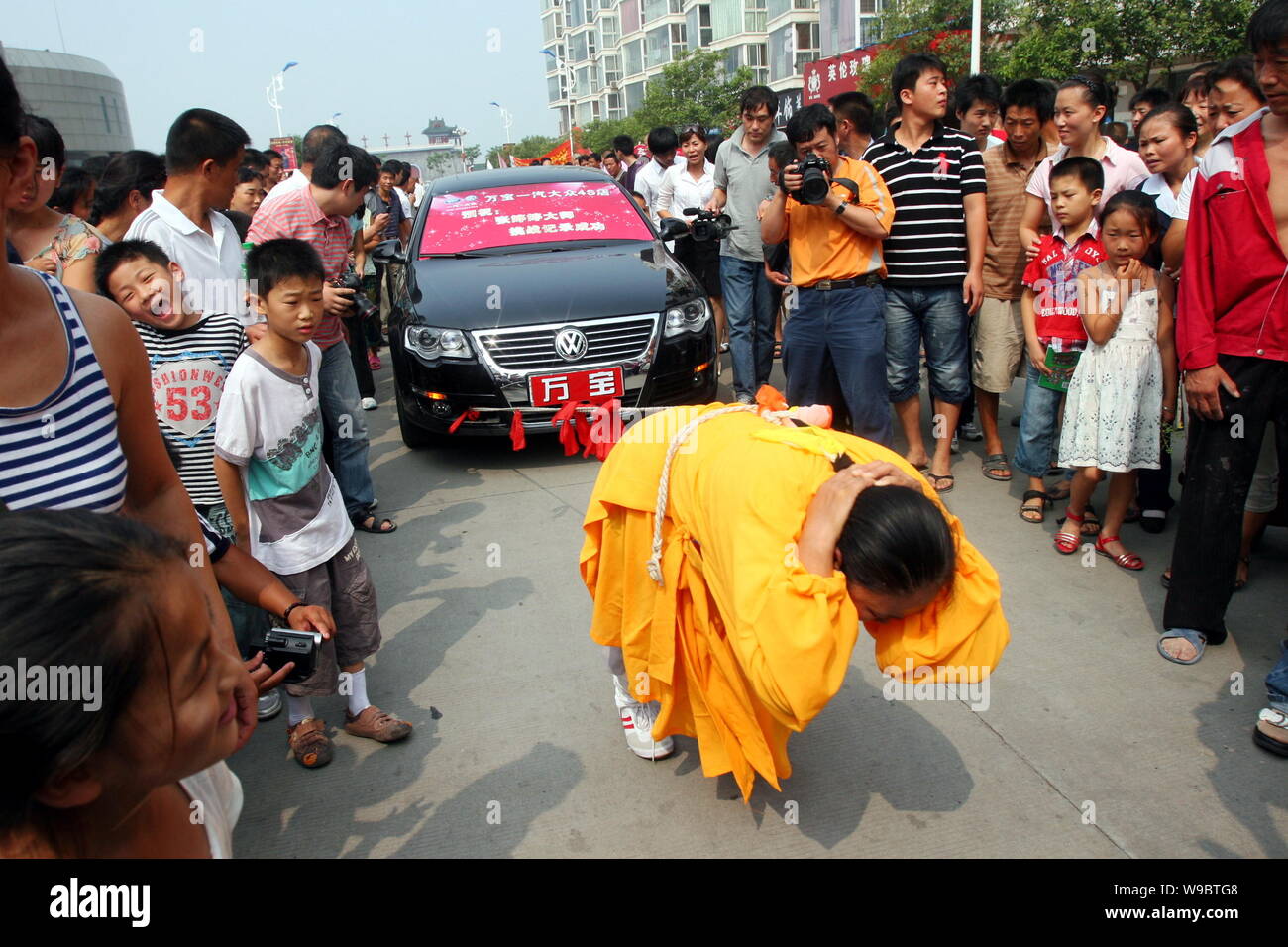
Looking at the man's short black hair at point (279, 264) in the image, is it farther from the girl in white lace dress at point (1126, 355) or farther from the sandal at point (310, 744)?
the girl in white lace dress at point (1126, 355)

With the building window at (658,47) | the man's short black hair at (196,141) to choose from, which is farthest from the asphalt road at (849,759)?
the building window at (658,47)

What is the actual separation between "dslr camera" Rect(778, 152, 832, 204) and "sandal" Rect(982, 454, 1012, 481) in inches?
65.2

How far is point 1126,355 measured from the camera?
352 cm

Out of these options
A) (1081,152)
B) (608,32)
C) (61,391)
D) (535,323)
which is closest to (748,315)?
(535,323)

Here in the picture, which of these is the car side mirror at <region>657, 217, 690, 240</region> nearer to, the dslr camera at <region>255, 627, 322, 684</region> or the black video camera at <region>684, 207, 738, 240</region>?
the black video camera at <region>684, 207, 738, 240</region>

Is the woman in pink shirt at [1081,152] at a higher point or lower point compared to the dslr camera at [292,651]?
higher

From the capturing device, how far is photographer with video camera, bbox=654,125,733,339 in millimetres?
7004

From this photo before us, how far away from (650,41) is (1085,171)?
68852mm

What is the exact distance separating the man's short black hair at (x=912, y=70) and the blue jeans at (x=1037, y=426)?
1.42 metres

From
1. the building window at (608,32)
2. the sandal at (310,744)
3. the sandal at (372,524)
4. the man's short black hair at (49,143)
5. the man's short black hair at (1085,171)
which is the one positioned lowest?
the sandal at (310,744)

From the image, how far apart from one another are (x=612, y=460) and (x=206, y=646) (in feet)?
4.72

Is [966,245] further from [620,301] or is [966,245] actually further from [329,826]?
[329,826]

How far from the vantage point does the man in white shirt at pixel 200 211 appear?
322 cm

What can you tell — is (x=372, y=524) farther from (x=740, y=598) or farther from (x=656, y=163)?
(x=656, y=163)
